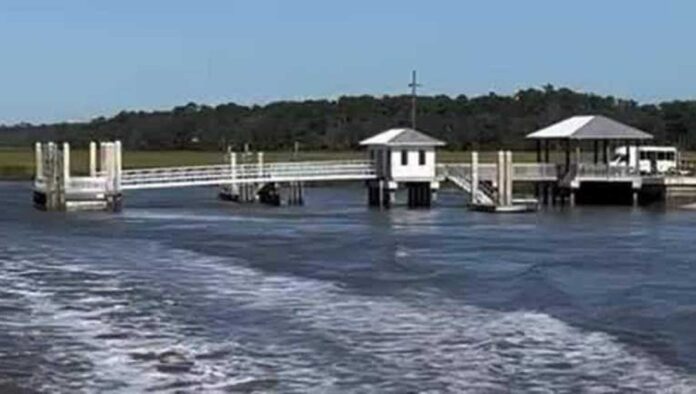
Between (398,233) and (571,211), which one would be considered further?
(571,211)

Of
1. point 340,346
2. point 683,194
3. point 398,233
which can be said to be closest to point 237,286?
point 340,346

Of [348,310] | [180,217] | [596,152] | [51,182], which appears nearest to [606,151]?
[596,152]

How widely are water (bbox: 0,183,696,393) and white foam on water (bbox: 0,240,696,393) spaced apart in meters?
0.05

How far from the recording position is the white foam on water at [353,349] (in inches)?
822

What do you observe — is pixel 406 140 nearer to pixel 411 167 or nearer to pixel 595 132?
pixel 411 167

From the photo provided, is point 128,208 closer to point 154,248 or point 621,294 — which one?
point 154,248

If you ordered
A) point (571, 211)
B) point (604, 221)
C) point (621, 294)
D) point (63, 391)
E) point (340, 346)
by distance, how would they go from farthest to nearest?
point (571, 211) → point (604, 221) → point (621, 294) → point (340, 346) → point (63, 391)

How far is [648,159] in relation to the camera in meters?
94.0

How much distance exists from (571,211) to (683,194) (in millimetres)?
8002

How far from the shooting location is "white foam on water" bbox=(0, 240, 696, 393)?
20.9 metres

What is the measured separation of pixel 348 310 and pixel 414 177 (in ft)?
169

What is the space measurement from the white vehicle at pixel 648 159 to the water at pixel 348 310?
86.0 ft

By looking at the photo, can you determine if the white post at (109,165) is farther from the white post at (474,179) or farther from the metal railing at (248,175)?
the white post at (474,179)

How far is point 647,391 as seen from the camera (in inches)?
795
